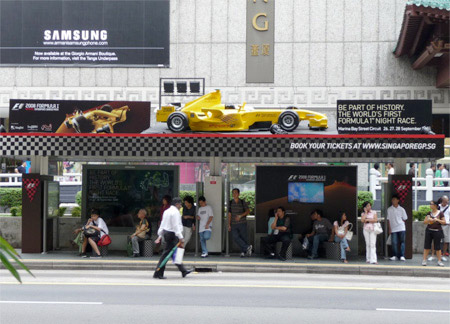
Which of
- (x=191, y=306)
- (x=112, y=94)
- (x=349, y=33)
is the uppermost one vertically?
(x=349, y=33)

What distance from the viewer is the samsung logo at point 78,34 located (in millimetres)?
29484

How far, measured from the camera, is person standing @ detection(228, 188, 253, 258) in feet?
57.7

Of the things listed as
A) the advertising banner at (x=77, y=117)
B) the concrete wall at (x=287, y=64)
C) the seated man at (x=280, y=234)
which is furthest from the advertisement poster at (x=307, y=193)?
the concrete wall at (x=287, y=64)

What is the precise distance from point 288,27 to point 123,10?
721 centimetres

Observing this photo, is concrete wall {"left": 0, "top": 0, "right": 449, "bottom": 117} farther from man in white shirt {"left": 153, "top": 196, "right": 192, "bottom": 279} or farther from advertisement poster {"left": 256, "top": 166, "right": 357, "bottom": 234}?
man in white shirt {"left": 153, "top": 196, "right": 192, "bottom": 279}

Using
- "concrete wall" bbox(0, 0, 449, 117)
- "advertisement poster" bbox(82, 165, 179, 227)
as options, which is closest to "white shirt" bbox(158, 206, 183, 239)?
"advertisement poster" bbox(82, 165, 179, 227)

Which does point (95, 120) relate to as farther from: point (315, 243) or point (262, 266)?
point (315, 243)

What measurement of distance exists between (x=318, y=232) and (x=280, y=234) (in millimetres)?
1029

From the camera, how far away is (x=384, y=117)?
16797 mm

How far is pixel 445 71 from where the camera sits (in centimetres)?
2727

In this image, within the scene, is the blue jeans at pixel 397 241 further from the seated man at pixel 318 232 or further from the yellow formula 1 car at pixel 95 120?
the yellow formula 1 car at pixel 95 120

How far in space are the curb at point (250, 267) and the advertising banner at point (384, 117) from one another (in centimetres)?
334

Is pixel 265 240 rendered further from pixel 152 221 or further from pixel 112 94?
pixel 112 94

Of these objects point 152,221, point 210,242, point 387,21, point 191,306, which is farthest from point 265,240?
point 387,21
